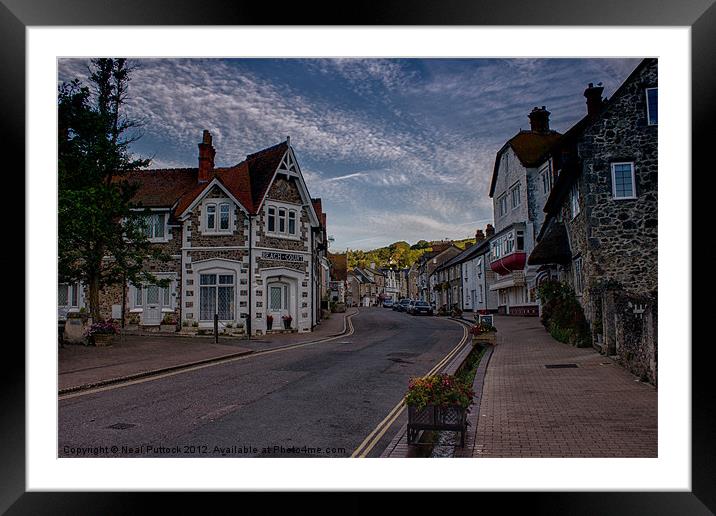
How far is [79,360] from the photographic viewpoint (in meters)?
14.3

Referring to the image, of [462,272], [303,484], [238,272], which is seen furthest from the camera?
[462,272]

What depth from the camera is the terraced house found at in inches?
889

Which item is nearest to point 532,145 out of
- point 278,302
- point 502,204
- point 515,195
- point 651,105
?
point 515,195

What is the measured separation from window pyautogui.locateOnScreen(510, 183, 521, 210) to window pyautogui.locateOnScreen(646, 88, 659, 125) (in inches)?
529

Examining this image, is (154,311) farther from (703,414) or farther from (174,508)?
(703,414)

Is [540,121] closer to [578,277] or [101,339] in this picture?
[578,277]

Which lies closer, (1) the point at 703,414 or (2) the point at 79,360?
(1) the point at 703,414

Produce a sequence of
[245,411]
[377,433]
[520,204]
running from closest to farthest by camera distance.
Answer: [377,433] < [245,411] < [520,204]

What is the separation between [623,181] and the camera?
15.7 metres

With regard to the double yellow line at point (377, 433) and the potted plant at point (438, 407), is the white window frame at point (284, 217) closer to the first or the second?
the double yellow line at point (377, 433)

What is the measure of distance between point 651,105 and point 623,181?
2148 millimetres

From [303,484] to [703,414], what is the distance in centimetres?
506

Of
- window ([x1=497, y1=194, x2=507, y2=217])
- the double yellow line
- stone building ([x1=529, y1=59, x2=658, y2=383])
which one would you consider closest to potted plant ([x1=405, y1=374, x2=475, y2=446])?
the double yellow line
